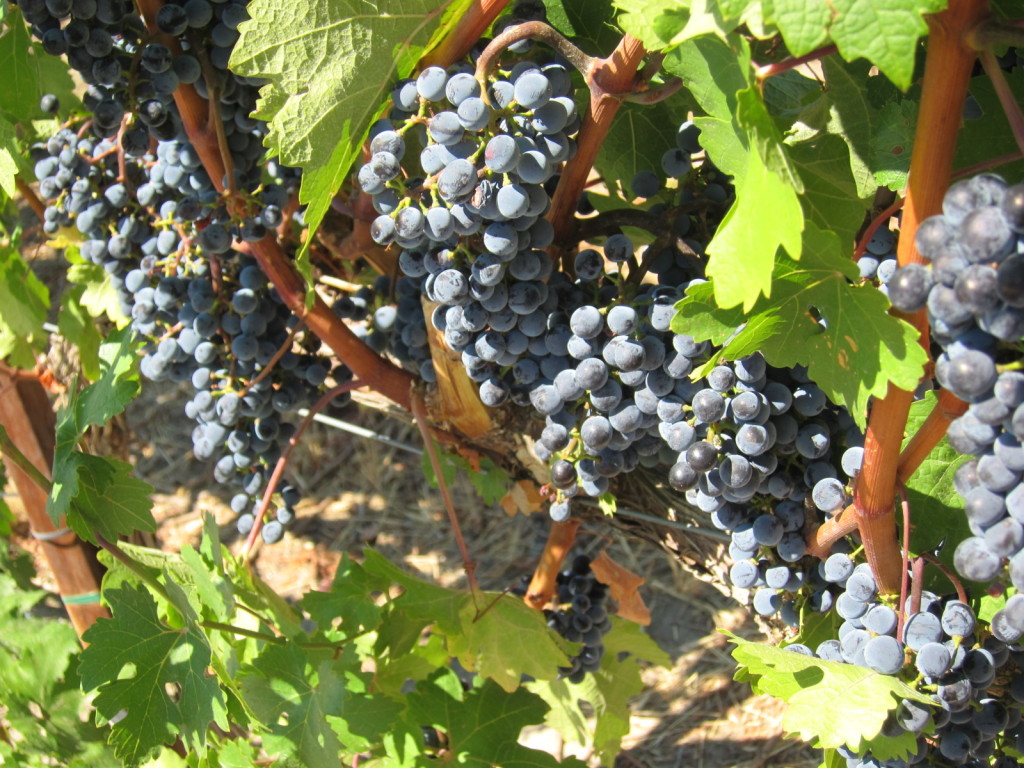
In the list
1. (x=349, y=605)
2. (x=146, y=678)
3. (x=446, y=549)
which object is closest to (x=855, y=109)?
(x=349, y=605)

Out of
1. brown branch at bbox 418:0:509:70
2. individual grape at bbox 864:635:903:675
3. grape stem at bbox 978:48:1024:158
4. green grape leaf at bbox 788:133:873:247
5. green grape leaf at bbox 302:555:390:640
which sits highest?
brown branch at bbox 418:0:509:70

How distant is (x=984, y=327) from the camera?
2.17ft

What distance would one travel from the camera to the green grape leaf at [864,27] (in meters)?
0.64

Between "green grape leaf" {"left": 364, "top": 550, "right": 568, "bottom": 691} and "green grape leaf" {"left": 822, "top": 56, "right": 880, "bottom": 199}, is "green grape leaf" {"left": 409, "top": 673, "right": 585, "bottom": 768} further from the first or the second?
"green grape leaf" {"left": 822, "top": 56, "right": 880, "bottom": 199}

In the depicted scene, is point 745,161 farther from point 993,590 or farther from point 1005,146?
point 993,590

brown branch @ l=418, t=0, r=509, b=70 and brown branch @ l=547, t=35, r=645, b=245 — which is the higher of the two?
brown branch @ l=418, t=0, r=509, b=70

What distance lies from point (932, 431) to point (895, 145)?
304mm

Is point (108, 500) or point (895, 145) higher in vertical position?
point (895, 145)

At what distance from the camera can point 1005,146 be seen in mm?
907

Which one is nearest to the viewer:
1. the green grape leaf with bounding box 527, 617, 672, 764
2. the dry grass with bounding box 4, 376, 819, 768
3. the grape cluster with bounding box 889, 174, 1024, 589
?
the grape cluster with bounding box 889, 174, 1024, 589

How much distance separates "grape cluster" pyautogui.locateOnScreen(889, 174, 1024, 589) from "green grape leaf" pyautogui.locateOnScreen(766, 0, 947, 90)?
0.37 feet

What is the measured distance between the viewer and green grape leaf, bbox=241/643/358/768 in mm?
1365

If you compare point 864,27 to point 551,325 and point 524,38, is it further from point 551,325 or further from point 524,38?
point 551,325

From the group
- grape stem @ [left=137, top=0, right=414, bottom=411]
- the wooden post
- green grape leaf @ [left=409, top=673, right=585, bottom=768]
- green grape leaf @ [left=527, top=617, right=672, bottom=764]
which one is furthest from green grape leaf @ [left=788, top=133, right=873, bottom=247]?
the wooden post
